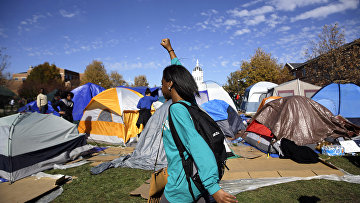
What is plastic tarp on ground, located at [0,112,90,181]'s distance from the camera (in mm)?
4410

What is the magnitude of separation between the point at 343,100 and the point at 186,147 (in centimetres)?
1021

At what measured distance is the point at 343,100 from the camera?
858cm

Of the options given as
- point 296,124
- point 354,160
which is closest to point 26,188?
point 296,124

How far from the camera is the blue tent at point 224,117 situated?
8.11 m

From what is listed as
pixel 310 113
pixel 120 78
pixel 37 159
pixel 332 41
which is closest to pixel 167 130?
pixel 37 159

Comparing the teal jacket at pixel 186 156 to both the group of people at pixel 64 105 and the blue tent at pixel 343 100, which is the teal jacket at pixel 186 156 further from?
the blue tent at pixel 343 100

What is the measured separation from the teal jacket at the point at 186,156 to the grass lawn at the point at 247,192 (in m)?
2.60

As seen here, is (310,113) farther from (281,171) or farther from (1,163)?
(1,163)

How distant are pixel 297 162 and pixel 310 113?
2040 mm

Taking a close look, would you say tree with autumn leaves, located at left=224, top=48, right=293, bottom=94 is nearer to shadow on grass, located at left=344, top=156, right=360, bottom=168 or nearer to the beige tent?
the beige tent

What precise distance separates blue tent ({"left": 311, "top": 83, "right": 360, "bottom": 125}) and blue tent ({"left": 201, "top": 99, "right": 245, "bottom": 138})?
12.3 feet

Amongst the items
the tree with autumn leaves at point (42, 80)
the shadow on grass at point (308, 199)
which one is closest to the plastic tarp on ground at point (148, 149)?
the shadow on grass at point (308, 199)

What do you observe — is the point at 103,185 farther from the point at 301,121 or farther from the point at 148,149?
the point at 301,121

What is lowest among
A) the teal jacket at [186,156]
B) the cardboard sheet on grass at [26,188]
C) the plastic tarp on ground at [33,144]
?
the cardboard sheet on grass at [26,188]
